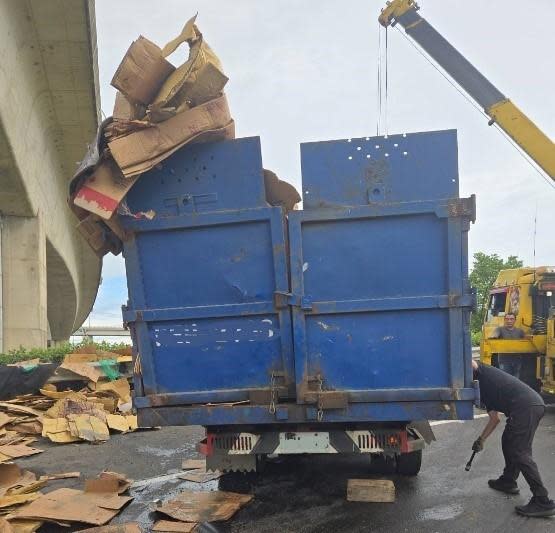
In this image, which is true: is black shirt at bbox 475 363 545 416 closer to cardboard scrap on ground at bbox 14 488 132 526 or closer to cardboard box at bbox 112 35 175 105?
cardboard scrap on ground at bbox 14 488 132 526

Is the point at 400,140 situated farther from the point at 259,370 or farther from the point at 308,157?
the point at 259,370

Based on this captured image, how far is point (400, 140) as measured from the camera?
3.92 m

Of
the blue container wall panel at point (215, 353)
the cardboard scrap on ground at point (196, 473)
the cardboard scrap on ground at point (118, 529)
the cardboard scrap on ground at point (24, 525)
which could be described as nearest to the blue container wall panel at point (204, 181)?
the blue container wall panel at point (215, 353)

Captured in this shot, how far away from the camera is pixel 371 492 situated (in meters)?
4.53

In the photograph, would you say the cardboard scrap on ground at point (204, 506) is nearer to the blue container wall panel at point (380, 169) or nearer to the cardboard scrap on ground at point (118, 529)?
the cardboard scrap on ground at point (118, 529)

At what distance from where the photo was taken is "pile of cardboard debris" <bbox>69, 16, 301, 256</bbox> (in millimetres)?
3859

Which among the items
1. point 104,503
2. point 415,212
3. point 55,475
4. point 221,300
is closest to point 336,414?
point 221,300

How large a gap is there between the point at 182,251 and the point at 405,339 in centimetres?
181

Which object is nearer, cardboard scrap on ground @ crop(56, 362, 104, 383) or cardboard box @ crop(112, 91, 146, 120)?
cardboard box @ crop(112, 91, 146, 120)

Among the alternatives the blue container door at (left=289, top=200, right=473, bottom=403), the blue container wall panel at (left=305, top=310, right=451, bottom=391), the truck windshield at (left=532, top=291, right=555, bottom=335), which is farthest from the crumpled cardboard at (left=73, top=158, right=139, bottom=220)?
the truck windshield at (left=532, top=291, right=555, bottom=335)

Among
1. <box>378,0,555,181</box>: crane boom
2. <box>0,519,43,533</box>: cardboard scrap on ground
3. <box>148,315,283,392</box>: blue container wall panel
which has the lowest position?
<box>0,519,43,533</box>: cardboard scrap on ground

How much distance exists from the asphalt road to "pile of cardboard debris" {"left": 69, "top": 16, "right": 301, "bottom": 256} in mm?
2538

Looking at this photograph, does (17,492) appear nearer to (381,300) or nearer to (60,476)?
(60,476)

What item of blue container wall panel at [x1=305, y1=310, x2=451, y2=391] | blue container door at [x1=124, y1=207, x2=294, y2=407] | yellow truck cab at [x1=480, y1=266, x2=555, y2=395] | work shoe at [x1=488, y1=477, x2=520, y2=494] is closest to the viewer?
blue container wall panel at [x1=305, y1=310, x2=451, y2=391]
